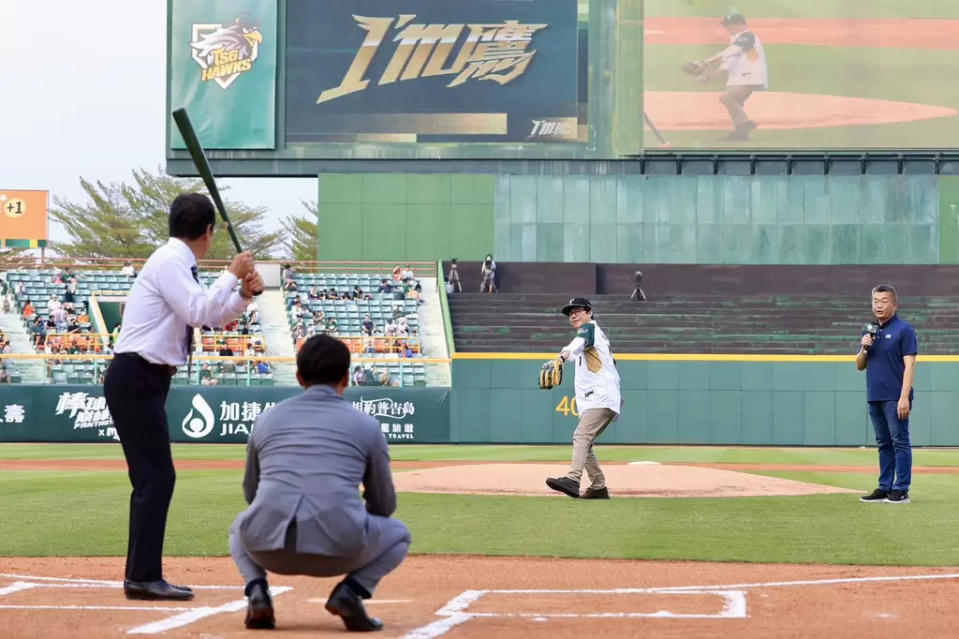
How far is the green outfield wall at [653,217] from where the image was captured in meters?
44.2

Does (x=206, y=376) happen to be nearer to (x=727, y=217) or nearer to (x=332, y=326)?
(x=332, y=326)

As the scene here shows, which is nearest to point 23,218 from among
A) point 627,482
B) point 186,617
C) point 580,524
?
point 627,482

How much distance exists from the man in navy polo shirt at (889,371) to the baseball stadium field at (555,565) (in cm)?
70

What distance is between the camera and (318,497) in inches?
209

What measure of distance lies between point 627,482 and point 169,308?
9413 mm

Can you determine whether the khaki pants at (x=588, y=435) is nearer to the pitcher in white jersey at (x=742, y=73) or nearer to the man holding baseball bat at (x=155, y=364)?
the man holding baseball bat at (x=155, y=364)

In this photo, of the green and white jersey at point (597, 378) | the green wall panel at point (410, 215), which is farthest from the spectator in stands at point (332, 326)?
the green and white jersey at point (597, 378)

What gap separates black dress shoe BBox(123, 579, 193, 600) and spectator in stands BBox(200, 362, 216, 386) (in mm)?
25668

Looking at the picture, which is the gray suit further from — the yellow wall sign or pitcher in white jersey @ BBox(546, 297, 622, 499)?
the yellow wall sign

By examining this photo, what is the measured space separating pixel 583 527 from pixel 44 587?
4513 mm

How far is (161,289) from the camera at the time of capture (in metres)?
6.58

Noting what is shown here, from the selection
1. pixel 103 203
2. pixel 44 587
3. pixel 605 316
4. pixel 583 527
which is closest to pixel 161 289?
pixel 44 587

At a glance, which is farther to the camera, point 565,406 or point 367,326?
point 367,326

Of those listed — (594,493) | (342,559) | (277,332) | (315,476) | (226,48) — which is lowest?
(594,493)
